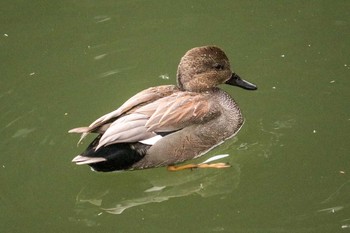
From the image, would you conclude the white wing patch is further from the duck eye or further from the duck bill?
the duck bill

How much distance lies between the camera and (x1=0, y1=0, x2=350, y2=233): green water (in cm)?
522

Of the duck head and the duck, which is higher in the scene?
the duck head

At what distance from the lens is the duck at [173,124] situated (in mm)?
5492

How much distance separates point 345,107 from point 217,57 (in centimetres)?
140

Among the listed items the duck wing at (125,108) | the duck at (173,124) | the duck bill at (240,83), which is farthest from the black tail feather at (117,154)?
the duck bill at (240,83)

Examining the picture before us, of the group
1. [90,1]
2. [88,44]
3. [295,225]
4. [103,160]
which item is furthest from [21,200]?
[90,1]

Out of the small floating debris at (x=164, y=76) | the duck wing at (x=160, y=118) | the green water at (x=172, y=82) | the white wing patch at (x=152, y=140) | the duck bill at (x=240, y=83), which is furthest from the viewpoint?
the small floating debris at (x=164, y=76)

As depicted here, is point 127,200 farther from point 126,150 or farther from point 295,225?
point 295,225

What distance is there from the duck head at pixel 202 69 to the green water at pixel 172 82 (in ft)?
1.77

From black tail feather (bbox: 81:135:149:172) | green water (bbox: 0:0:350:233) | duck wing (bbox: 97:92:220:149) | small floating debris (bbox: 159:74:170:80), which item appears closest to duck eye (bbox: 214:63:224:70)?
duck wing (bbox: 97:92:220:149)

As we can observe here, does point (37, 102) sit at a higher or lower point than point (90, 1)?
lower

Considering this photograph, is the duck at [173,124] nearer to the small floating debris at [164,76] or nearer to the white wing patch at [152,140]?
the white wing patch at [152,140]

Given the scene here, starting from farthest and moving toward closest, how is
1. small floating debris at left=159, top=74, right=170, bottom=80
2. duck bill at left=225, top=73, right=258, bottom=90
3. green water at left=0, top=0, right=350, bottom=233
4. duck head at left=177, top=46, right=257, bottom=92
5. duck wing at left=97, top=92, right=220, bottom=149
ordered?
small floating debris at left=159, top=74, right=170, bottom=80
duck bill at left=225, top=73, right=258, bottom=90
duck head at left=177, top=46, right=257, bottom=92
duck wing at left=97, top=92, right=220, bottom=149
green water at left=0, top=0, right=350, bottom=233

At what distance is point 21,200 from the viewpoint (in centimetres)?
546
